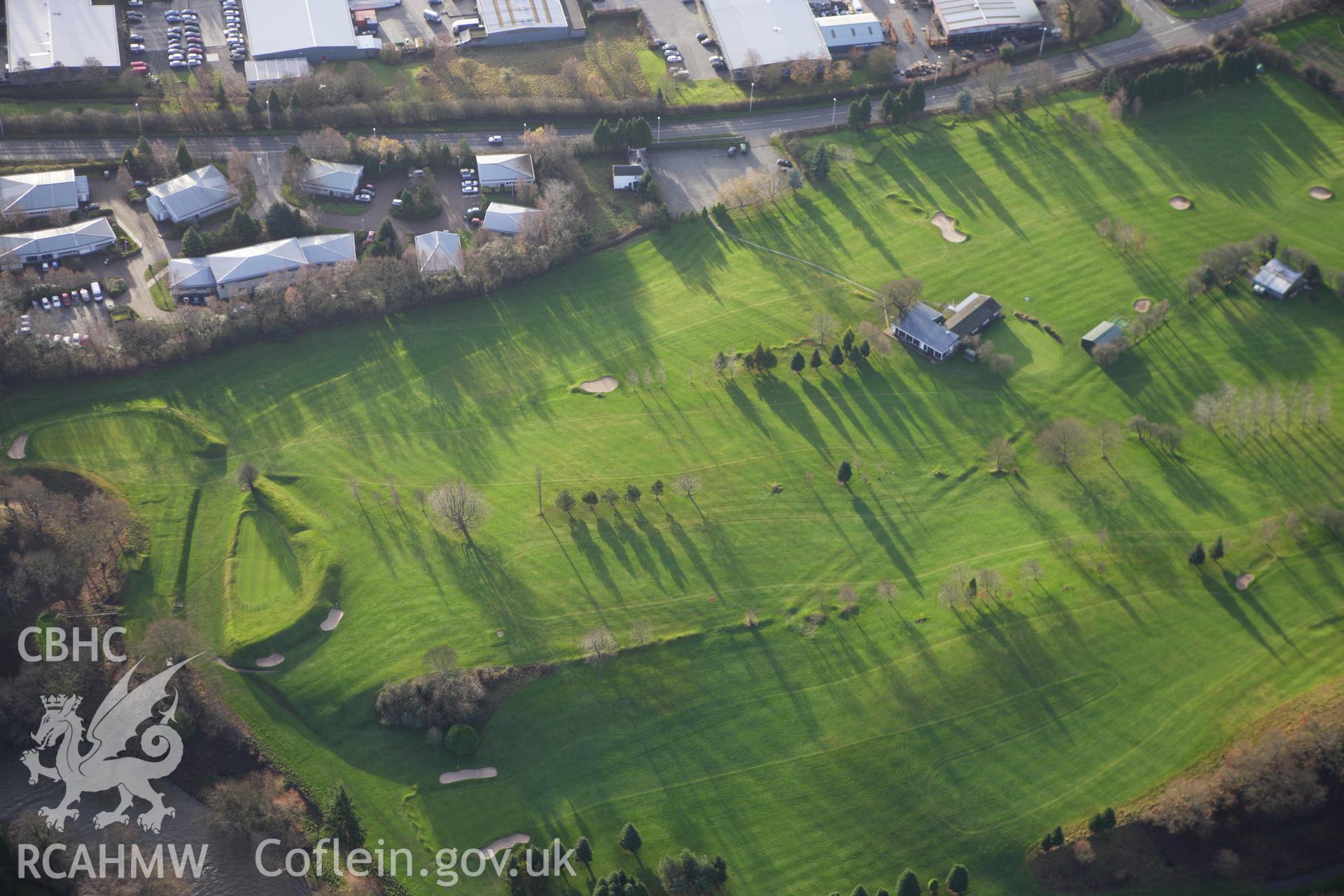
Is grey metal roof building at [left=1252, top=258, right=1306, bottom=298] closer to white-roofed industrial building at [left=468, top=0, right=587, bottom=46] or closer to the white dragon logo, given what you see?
white-roofed industrial building at [left=468, top=0, right=587, bottom=46]

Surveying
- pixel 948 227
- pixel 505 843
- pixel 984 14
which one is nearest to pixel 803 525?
pixel 505 843

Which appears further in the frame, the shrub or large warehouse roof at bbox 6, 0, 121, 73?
large warehouse roof at bbox 6, 0, 121, 73

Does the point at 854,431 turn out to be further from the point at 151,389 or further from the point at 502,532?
the point at 151,389

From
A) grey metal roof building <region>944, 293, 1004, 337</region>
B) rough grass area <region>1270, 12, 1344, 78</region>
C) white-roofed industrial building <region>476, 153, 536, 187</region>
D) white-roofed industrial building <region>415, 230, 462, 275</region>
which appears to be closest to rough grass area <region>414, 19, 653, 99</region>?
white-roofed industrial building <region>476, 153, 536, 187</region>

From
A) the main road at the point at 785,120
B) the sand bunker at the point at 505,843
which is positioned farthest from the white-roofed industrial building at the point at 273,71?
the sand bunker at the point at 505,843

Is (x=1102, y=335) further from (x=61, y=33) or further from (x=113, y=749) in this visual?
(x=61, y=33)
